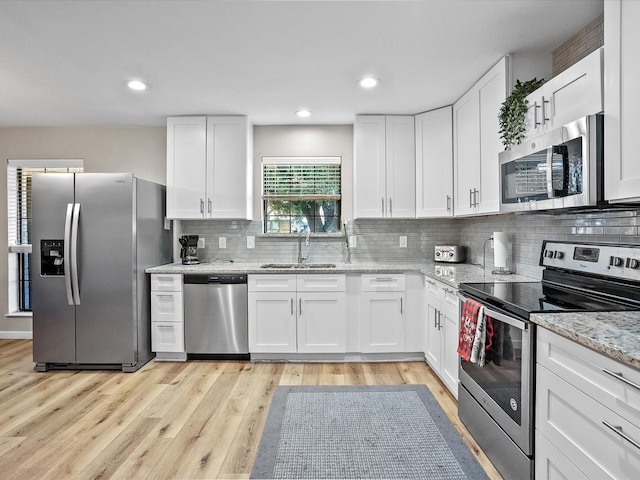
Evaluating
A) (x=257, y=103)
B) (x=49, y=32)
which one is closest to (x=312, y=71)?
(x=257, y=103)

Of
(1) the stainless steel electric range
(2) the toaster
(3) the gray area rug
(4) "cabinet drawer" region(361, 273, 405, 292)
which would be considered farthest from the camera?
(2) the toaster

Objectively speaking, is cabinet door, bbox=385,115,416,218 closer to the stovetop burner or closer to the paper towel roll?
the paper towel roll

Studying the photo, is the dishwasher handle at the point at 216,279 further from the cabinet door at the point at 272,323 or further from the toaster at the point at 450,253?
the toaster at the point at 450,253

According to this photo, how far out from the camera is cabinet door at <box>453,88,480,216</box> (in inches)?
116

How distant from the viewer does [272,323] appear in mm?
3482

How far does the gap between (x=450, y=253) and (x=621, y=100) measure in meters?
2.34

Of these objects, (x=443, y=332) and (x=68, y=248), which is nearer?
(x=443, y=332)

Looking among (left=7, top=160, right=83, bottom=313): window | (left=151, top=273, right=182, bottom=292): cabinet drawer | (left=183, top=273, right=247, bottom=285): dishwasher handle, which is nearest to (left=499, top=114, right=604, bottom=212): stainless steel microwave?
(left=183, top=273, right=247, bottom=285): dishwasher handle

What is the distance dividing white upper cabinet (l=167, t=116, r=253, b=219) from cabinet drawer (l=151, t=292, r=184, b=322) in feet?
2.63

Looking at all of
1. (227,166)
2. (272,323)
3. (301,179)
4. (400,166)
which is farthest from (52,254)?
(400,166)

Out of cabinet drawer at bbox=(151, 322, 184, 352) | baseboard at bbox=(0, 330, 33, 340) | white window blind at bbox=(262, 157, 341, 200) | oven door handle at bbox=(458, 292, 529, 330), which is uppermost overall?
white window blind at bbox=(262, 157, 341, 200)

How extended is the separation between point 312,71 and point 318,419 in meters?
2.40

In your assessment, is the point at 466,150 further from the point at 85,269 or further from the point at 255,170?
the point at 85,269

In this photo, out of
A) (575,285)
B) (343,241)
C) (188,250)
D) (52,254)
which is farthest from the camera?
(343,241)
